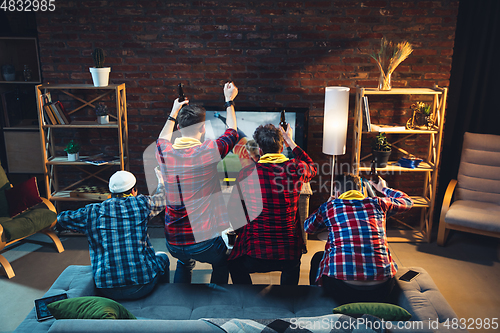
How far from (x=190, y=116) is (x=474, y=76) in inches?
116

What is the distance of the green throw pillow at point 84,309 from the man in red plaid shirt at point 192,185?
2.01 ft

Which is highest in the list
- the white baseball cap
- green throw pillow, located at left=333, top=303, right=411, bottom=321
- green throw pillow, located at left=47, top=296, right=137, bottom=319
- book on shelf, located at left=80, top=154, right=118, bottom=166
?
the white baseball cap

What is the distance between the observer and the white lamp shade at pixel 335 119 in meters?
3.38

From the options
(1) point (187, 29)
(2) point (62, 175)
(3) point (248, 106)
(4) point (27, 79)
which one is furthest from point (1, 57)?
(3) point (248, 106)

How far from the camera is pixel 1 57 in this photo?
4.13 meters

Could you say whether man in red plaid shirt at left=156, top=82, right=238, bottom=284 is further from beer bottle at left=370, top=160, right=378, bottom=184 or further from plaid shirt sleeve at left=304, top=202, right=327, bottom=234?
beer bottle at left=370, top=160, right=378, bottom=184

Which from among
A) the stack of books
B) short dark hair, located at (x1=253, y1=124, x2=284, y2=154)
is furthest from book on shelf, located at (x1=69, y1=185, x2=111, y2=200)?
short dark hair, located at (x1=253, y1=124, x2=284, y2=154)

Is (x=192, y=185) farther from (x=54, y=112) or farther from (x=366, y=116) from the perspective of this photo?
(x=54, y=112)

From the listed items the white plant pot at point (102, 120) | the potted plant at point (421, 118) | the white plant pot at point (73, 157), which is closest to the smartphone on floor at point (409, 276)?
the potted plant at point (421, 118)

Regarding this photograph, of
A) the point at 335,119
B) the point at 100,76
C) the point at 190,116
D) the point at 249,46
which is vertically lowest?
the point at 335,119

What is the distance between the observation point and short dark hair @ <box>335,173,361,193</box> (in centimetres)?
212

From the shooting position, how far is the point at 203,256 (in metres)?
2.32

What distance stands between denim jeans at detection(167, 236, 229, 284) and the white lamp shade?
1.58 meters

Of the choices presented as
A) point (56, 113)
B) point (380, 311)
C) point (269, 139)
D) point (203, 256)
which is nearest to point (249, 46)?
point (269, 139)
